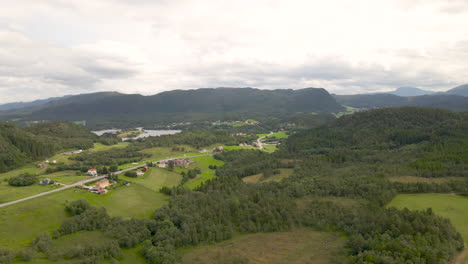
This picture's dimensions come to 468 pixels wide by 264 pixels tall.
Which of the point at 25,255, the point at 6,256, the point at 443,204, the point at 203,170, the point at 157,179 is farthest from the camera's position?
the point at 203,170

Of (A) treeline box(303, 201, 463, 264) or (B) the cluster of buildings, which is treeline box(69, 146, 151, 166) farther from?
(A) treeline box(303, 201, 463, 264)

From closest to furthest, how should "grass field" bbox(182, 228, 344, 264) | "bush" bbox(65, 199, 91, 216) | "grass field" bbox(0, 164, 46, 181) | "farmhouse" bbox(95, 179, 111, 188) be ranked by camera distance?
"grass field" bbox(182, 228, 344, 264) < "bush" bbox(65, 199, 91, 216) < "farmhouse" bbox(95, 179, 111, 188) < "grass field" bbox(0, 164, 46, 181)

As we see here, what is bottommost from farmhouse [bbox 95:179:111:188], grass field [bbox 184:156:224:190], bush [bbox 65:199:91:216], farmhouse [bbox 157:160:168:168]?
grass field [bbox 184:156:224:190]

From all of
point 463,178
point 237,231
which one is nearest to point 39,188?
point 237,231

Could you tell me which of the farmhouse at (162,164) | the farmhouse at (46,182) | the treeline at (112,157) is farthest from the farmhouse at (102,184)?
the treeline at (112,157)

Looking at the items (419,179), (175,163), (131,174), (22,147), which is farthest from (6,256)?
(419,179)

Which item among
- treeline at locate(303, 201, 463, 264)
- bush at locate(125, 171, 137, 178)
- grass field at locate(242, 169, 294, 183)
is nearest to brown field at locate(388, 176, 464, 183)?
treeline at locate(303, 201, 463, 264)

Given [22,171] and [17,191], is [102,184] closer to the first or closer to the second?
[17,191]
